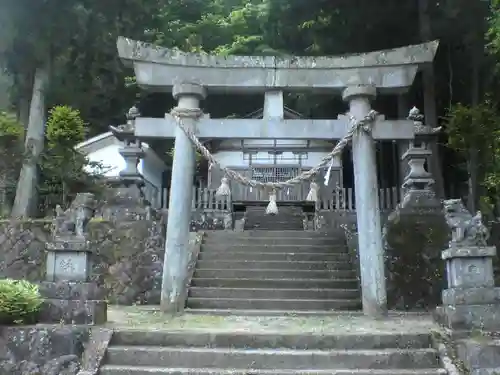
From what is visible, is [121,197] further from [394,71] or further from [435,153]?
[435,153]

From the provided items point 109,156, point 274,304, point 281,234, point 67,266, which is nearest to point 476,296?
point 274,304

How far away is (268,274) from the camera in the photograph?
11.2 metres

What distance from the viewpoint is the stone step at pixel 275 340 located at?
6.49 m

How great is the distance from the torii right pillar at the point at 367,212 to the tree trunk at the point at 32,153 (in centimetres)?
920

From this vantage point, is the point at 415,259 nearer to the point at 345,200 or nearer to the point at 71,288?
the point at 345,200

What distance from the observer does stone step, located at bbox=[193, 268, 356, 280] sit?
11.1 metres

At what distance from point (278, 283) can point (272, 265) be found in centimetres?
89

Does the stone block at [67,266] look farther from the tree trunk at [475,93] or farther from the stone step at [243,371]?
the tree trunk at [475,93]

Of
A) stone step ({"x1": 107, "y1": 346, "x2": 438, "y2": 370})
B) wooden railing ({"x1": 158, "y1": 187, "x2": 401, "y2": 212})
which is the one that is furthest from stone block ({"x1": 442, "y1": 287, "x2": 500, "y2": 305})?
wooden railing ({"x1": 158, "y1": 187, "x2": 401, "y2": 212})

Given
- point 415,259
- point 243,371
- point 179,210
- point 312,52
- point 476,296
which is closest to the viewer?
point 243,371

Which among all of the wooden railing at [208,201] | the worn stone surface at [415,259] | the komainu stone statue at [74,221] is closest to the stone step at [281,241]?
the worn stone surface at [415,259]

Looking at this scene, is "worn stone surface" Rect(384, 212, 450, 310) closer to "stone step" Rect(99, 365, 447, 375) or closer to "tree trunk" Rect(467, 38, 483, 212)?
"tree trunk" Rect(467, 38, 483, 212)

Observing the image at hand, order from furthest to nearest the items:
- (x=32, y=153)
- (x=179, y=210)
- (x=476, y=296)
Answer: (x=32, y=153) → (x=179, y=210) → (x=476, y=296)

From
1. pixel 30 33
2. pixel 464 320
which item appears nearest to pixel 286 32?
pixel 30 33
